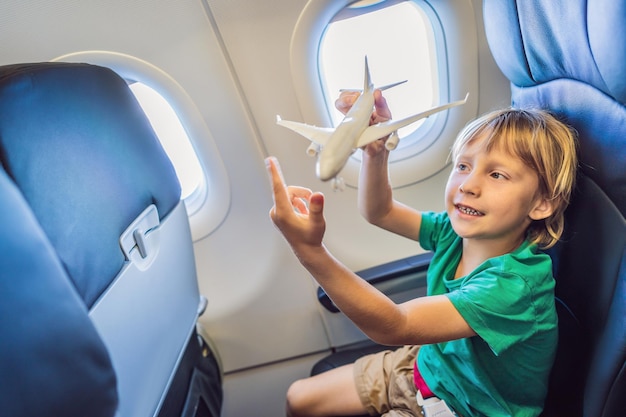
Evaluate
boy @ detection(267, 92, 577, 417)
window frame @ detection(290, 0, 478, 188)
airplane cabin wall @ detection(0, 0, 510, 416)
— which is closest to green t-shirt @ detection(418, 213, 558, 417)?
boy @ detection(267, 92, 577, 417)

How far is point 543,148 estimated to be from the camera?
33.3 inches

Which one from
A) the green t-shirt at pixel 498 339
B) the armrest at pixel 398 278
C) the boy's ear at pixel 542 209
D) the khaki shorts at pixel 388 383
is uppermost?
the boy's ear at pixel 542 209

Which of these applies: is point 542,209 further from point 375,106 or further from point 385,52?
point 385,52

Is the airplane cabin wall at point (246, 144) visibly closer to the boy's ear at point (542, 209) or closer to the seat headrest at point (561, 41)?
the seat headrest at point (561, 41)

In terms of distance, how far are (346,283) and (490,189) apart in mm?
386

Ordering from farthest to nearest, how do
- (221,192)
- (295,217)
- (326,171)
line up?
(221,192) → (295,217) → (326,171)

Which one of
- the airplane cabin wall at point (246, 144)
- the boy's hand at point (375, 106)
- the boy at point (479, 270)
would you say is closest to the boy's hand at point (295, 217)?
the boy at point (479, 270)

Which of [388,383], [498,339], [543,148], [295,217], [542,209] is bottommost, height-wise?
[388,383]

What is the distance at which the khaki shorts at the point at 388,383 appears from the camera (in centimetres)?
111

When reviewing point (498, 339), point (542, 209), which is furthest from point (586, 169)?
point (498, 339)

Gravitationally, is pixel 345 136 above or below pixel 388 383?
above

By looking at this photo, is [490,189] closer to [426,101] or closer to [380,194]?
[380,194]

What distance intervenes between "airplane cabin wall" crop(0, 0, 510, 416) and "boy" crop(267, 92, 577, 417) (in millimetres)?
480

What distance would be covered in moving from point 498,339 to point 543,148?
394 mm
